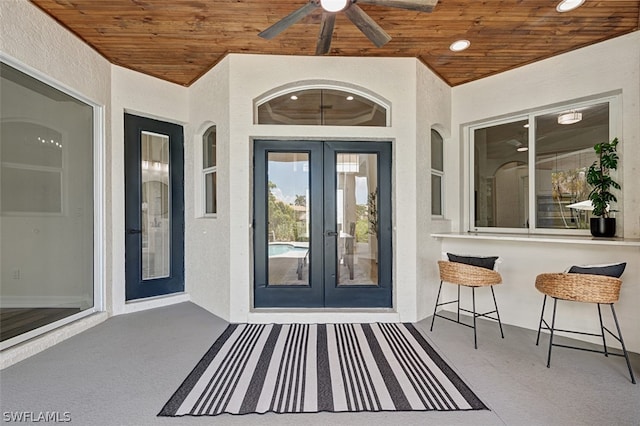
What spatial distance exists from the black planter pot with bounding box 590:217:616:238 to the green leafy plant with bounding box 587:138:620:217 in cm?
7

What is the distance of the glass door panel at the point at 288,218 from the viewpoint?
12.1 feet

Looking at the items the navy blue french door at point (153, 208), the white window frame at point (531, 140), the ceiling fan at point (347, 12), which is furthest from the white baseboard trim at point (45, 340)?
the white window frame at point (531, 140)

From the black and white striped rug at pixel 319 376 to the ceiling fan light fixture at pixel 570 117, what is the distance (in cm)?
288

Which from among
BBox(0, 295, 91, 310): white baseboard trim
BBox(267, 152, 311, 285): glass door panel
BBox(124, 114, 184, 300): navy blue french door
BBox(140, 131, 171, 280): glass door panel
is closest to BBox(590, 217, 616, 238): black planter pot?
BBox(267, 152, 311, 285): glass door panel

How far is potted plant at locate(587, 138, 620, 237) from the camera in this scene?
9.60ft

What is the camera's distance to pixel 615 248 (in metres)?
2.90

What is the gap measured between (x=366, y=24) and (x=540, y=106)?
95.0 inches

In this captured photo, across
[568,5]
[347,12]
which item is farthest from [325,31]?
[568,5]

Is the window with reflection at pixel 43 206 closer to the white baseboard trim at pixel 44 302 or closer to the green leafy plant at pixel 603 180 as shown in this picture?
the white baseboard trim at pixel 44 302

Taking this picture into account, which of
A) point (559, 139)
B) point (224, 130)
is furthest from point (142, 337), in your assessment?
point (559, 139)

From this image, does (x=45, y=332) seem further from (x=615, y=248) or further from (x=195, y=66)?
(x=615, y=248)

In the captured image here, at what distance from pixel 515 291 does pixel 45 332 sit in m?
4.85

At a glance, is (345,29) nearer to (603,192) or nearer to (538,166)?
(538,166)

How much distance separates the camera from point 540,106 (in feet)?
11.4
